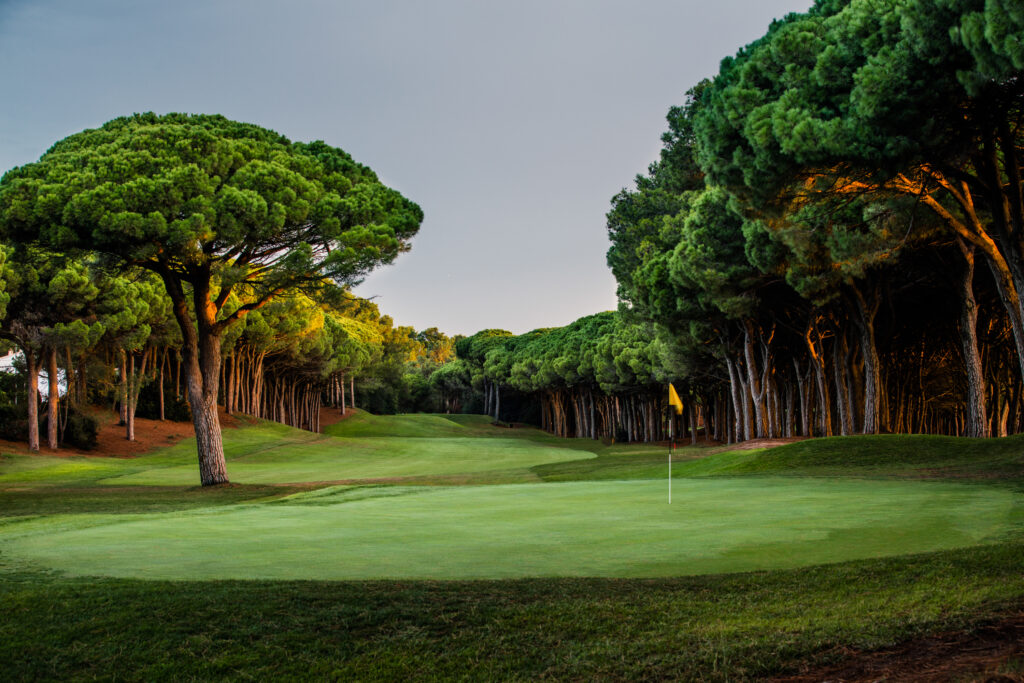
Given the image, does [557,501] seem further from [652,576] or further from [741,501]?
[652,576]

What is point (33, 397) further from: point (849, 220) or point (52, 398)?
point (849, 220)

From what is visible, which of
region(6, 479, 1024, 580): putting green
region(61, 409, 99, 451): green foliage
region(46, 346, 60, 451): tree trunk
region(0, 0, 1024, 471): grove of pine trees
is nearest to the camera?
region(6, 479, 1024, 580): putting green

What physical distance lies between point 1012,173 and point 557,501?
1200 cm

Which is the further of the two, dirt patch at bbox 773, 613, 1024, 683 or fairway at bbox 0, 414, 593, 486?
fairway at bbox 0, 414, 593, 486

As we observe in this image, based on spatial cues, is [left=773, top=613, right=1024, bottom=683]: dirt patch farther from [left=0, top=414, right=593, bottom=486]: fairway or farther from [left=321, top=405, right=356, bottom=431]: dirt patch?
[left=321, top=405, right=356, bottom=431]: dirt patch

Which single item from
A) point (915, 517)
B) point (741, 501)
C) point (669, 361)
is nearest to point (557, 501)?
point (741, 501)

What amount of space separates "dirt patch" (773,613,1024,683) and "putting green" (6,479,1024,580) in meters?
2.67

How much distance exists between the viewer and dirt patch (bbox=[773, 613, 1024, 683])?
4.19 meters

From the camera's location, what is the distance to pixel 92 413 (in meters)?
43.9

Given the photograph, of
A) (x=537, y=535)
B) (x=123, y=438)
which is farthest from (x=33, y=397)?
(x=537, y=535)

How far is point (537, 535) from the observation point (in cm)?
999

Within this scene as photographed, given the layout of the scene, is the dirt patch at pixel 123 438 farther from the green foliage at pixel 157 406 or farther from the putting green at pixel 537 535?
the putting green at pixel 537 535

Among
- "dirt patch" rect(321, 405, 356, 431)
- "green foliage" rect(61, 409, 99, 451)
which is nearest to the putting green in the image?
"green foliage" rect(61, 409, 99, 451)

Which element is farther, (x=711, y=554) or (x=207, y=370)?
(x=207, y=370)
